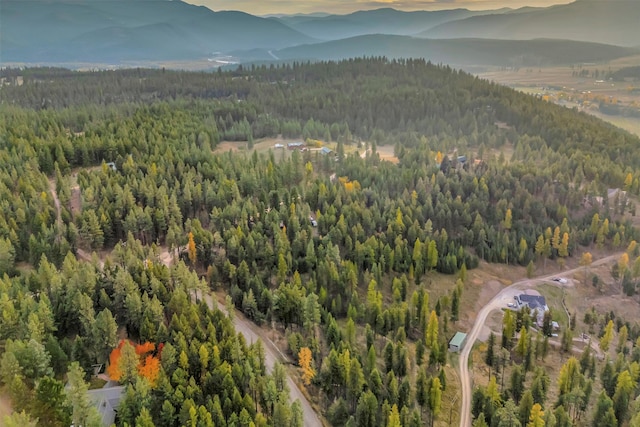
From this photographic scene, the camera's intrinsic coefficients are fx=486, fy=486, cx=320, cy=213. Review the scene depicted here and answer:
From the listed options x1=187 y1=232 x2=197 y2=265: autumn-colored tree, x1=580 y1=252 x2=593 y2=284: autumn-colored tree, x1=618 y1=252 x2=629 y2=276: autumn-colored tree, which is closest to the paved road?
x1=580 y1=252 x2=593 y2=284: autumn-colored tree

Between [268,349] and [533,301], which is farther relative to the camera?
[533,301]

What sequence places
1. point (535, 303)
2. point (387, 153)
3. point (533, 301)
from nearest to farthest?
point (535, 303) < point (533, 301) < point (387, 153)

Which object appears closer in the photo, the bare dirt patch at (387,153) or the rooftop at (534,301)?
the rooftop at (534,301)

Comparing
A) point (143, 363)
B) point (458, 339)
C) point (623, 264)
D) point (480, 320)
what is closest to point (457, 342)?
point (458, 339)

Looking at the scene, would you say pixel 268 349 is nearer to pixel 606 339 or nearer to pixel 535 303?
pixel 535 303

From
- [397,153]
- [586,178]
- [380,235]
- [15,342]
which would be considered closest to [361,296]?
[380,235]

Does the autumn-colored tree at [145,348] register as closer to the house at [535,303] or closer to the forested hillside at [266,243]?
the forested hillside at [266,243]

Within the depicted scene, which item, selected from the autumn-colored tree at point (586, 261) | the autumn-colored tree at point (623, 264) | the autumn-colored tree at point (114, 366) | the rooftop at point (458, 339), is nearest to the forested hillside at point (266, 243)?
the rooftop at point (458, 339)
